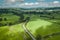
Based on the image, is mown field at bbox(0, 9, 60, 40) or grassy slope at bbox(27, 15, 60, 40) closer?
mown field at bbox(0, 9, 60, 40)

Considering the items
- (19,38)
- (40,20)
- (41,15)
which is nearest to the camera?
(19,38)

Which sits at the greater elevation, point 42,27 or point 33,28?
point 33,28

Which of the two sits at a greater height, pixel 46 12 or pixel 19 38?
pixel 46 12

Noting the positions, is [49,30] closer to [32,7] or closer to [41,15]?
[41,15]

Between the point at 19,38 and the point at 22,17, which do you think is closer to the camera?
the point at 19,38

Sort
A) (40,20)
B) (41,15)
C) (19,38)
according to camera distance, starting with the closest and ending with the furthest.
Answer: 1. (19,38)
2. (40,20)
3. (41,15)

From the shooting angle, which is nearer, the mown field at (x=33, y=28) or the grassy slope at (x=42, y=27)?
the mown field at (x=33, y=28)

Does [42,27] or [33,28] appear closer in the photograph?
[33,28]

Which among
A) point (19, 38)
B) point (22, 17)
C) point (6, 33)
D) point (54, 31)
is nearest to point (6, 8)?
point (22, 17)
